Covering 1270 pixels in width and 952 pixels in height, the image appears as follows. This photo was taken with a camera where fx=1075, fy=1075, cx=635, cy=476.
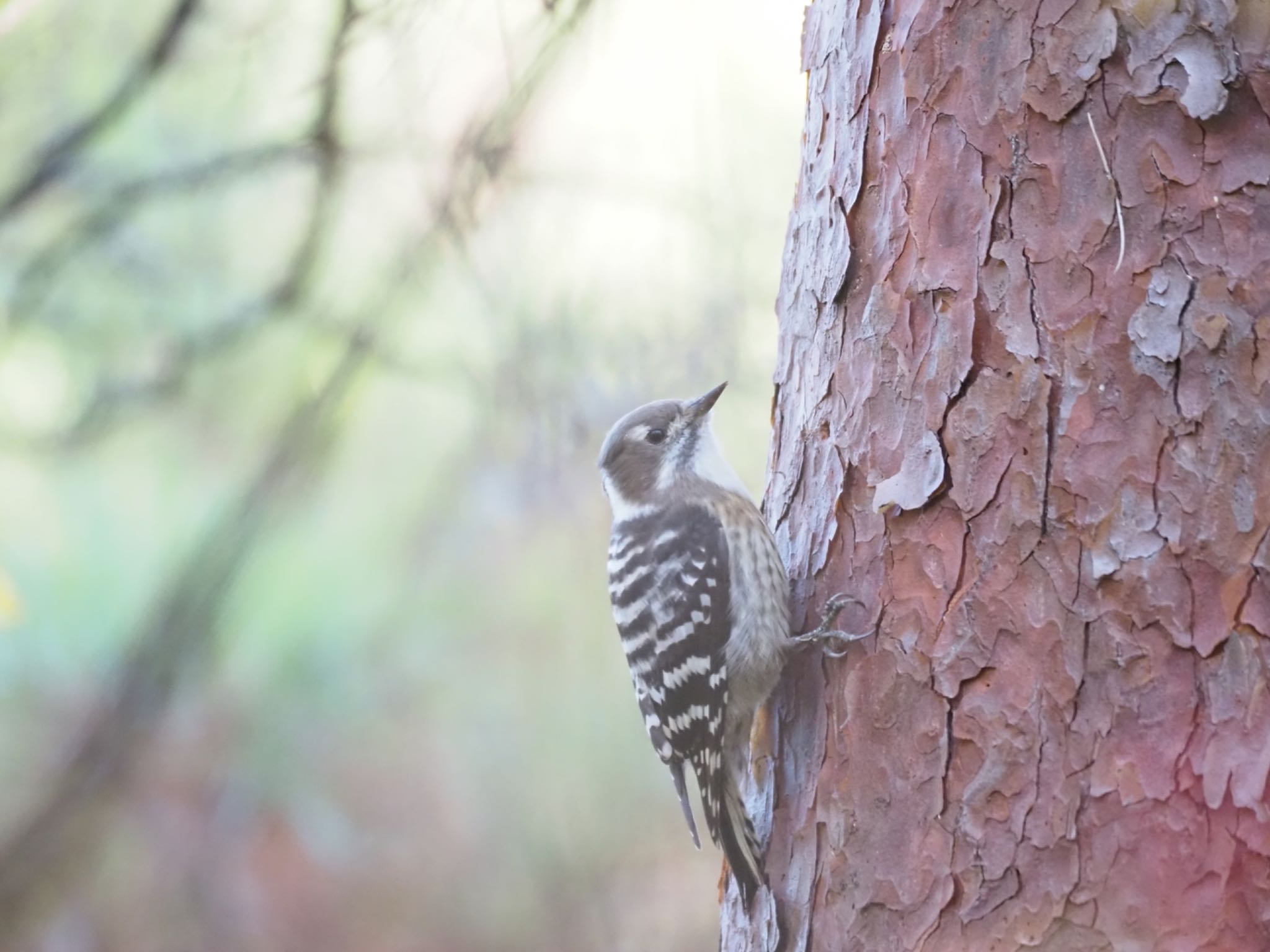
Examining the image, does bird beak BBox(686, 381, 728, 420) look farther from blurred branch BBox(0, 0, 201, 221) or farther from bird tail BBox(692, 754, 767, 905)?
blurred branch BBox(0, 0, 201, 221)

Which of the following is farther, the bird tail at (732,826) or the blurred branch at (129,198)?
the blurred branch at (129,198)

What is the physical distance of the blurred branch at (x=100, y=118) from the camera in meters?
3.12

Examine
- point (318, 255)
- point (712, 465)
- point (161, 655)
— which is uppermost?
point (318, 255)

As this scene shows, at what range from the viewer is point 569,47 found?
2.78 metres

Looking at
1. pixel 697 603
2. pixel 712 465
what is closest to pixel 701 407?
pixel 712 465

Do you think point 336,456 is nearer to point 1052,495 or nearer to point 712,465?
point 712,465

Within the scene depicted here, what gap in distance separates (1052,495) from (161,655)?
2.78m

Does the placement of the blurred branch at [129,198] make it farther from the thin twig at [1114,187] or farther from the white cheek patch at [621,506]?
the thin twig at [1114,187]

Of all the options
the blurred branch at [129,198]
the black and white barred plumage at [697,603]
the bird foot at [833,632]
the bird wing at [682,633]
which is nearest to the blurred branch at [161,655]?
the blurred branch at [129,198]

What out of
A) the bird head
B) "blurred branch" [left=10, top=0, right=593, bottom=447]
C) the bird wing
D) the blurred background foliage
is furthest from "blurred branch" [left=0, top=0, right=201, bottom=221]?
the bird wing

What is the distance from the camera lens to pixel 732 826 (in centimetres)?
A: 189

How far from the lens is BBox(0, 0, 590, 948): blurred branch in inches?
129

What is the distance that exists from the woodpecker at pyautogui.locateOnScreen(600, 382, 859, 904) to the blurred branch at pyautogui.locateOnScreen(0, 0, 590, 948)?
1.15 meters

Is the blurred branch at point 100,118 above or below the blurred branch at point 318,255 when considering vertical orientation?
above
